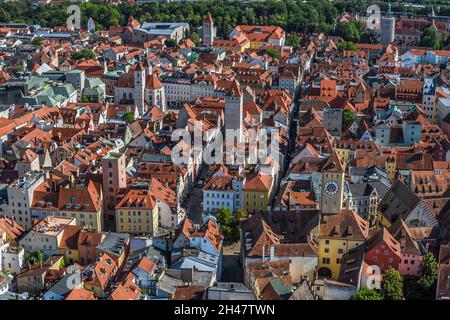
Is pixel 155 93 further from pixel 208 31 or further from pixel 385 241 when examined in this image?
pixel 385 241

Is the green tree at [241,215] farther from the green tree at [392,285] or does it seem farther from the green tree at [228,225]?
the green tree at [392,285]

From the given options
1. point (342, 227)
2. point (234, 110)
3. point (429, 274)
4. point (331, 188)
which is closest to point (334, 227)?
point (342, 227)

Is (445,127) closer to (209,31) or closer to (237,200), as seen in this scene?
(237,200)

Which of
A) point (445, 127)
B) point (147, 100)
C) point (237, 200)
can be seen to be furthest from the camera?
point (147, 100)

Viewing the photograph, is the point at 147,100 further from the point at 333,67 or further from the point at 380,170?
the point at 380,170

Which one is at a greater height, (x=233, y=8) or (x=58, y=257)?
(x=233, y=8)

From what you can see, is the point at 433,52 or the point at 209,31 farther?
the point at 209,31

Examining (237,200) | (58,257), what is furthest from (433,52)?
(58,257)

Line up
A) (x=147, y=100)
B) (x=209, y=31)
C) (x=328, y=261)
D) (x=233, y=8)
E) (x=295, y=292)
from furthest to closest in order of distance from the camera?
(x=233, y=8) → (x=209, y=31) → (x=147, y=100) → (x=328, y=261) → (x=295, y=292)
